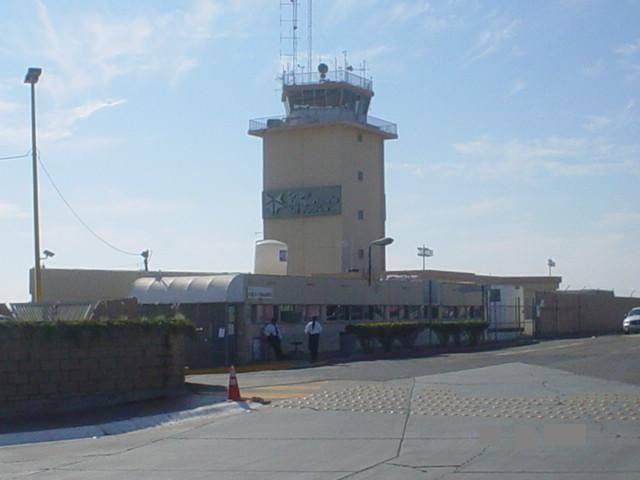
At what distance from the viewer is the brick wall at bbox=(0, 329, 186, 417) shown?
59.4 ft

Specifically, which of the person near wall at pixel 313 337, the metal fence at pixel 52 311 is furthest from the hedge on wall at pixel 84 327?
the person near wall at pixel 313 337

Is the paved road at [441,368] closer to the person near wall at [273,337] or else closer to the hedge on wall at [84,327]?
the hedge on wall at [84,327]

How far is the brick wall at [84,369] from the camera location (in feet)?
59.4

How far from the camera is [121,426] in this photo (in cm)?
1698

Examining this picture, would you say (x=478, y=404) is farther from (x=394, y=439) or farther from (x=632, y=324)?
(x=632, y=324)

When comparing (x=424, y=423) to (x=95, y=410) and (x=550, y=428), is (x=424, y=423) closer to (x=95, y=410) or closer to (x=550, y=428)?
(x=550, y=428)

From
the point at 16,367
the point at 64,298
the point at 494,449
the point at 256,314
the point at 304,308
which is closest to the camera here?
the point at 494,449

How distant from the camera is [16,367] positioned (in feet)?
59.5

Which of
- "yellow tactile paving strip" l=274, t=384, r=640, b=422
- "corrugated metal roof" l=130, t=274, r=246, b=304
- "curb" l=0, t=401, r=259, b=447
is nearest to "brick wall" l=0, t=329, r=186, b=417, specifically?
"curb" l=0, t=401, r=259, b=447

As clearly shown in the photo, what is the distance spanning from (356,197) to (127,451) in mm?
47396

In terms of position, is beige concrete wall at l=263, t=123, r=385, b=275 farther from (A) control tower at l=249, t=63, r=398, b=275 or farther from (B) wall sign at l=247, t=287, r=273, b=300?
(B) wall sign at l=247, t=287, r=273, b=300

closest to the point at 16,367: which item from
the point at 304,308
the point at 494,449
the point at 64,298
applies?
the point at 494,449

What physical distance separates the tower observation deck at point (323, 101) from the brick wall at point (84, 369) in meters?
40.0

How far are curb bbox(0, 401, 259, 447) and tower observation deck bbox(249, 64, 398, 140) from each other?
4233 cm
